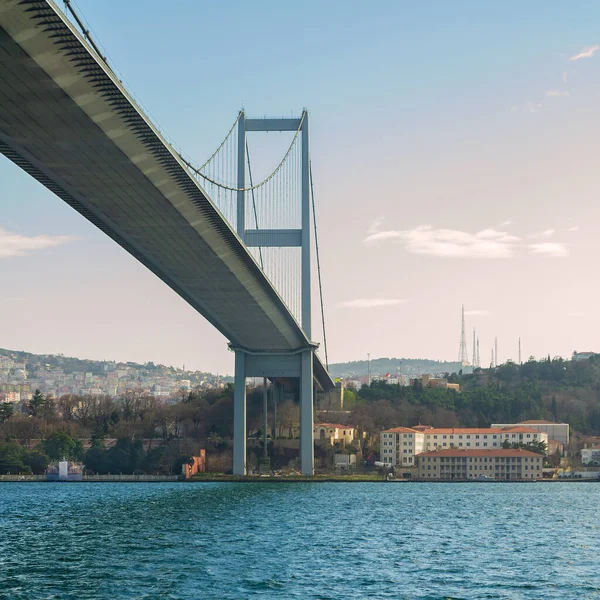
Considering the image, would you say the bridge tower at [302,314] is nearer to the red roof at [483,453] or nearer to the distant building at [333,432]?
the red roof at [483,453]

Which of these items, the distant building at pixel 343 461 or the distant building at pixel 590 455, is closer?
the distant building at pixel 343 461

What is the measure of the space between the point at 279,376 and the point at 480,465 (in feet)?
55.1

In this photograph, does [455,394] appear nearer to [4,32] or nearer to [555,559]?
[555,559]

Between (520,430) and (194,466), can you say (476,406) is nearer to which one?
(520,430)

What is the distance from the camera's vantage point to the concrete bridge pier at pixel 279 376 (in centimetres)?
5650

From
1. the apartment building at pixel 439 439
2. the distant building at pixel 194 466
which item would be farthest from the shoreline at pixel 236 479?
the apartment building at pixel 439 439


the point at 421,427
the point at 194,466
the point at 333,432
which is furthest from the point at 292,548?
the point at 421,427

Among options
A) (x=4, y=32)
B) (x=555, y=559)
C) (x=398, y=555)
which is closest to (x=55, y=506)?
(x=398, y=555)

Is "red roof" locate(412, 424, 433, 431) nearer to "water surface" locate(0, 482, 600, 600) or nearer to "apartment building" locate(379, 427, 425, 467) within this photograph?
"apartment building" locate(379, 427, 425, 467)

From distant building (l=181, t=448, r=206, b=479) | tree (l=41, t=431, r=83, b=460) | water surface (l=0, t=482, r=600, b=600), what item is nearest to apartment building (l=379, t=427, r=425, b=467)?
distant building (l=181, t=448, r=206, b=479)

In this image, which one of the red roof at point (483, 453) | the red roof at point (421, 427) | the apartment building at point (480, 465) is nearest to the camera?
the apartment building at point (480, 465)

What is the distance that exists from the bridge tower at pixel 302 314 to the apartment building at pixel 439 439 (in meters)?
14.4

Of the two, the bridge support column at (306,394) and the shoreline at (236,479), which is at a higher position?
the bridge support column at (306,394)

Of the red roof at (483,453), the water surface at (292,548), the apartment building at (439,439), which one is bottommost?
the water surface at (292,548)
